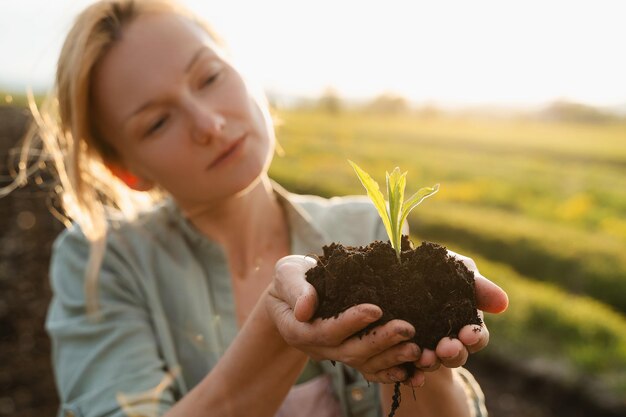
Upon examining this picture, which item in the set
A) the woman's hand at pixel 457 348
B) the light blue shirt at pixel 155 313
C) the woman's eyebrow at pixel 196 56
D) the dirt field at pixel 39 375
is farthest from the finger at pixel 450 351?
the dirt field at pixel 39 375

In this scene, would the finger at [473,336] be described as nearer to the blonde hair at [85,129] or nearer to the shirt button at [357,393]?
the shirt button at [357,393]

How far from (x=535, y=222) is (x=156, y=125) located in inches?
268

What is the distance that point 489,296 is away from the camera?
1.29m

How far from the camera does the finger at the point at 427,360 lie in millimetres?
1151

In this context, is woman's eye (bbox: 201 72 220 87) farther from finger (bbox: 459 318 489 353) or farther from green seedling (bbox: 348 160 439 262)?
finger (bbox: 459 318 489 353)

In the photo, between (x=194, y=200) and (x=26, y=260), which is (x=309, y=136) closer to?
(x=26, y=260)

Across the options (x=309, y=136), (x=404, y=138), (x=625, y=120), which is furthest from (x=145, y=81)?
(x=625, y=120)

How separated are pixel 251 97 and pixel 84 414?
113 cm

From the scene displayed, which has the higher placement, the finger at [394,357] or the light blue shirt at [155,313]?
the finger at [394,357]

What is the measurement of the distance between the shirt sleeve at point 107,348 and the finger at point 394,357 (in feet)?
3.32

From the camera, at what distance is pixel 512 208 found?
9.55m

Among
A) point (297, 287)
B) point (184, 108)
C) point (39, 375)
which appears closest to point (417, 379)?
point (297, 287)

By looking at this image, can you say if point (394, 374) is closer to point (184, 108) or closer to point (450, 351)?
point (450, 351)

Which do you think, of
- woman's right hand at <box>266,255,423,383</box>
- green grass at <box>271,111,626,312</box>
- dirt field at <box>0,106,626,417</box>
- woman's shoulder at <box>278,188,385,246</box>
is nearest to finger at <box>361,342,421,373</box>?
woman's right hand at <box>266,255,423,383</box>
